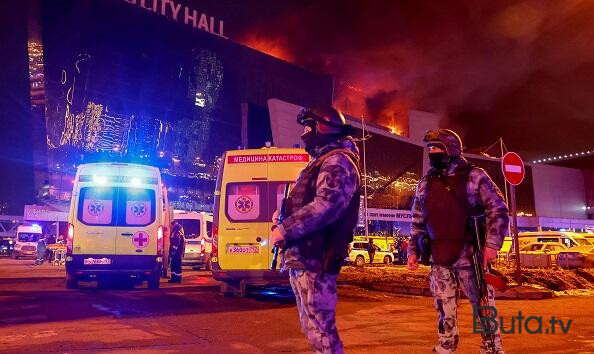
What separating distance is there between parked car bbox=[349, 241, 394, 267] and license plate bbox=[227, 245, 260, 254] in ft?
62.3

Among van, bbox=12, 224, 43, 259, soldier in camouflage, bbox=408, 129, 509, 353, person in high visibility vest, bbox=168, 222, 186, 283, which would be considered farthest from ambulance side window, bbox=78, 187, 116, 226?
van, bbox=12, 224, 43, 259

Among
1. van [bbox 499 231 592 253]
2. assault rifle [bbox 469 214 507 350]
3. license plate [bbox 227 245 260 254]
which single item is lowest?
assault rifle [bbox 469 214 507 350]

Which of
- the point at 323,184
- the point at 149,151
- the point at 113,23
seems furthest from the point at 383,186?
the point at 323,184

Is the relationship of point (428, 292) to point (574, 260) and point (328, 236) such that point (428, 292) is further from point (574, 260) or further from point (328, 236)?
point (574, 260)

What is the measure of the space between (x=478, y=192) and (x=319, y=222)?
163cm

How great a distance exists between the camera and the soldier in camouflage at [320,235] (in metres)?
3.05

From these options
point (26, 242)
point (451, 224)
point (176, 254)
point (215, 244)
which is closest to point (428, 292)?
point (215, 244)

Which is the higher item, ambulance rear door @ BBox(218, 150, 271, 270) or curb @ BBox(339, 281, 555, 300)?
ambulance rear door @ BBox(218, 150, 271, 270)

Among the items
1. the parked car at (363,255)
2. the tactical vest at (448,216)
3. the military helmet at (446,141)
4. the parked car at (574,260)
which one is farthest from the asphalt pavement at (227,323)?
the parked car at (363,255)

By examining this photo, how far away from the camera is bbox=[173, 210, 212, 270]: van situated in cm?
2052

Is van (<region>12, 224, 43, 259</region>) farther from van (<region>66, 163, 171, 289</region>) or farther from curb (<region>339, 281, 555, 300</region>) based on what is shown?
curb (<region>339, 281, 555, 300</region>)

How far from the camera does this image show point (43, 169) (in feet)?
144

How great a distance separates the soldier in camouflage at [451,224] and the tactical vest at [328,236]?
3.42 ft

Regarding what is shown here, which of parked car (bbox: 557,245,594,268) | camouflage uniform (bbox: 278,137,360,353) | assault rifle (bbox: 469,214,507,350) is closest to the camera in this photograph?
camouflage uniform (bbox: 278,137,360,353)
